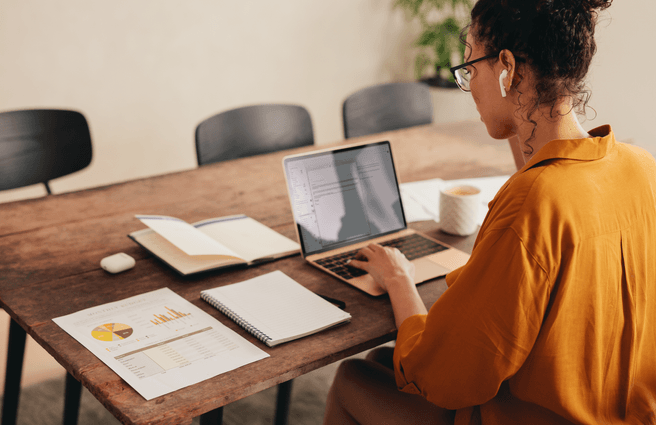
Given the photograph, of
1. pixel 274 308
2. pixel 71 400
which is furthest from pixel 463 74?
pixel 71 400

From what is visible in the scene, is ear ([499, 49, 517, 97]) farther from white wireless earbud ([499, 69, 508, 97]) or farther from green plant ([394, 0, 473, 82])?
green plant ([394, 0, 473, 82])

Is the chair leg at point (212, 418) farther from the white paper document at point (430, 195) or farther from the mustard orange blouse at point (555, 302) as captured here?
the white paper document at point (430, 195)

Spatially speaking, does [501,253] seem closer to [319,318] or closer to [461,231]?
[319,318]

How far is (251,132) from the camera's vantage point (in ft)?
7.52

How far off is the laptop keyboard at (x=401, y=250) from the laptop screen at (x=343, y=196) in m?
0.04

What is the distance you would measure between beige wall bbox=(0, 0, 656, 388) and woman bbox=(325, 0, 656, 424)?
2178 millimetres

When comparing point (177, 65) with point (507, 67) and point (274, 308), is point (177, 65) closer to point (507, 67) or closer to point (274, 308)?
point (274, 308)

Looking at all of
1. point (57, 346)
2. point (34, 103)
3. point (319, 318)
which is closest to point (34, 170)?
point (34, 103)

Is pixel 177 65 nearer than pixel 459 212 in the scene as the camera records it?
No

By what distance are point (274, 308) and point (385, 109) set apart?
5.61 feet

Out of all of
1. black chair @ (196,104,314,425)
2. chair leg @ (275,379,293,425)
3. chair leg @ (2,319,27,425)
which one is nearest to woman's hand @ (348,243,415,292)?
chair leg @ (275,379,293,425)

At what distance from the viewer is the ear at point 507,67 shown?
0.88 m

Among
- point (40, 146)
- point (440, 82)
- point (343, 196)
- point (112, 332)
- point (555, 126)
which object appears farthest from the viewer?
point (440, 82)

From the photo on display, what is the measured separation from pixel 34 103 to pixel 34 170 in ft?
3.56
